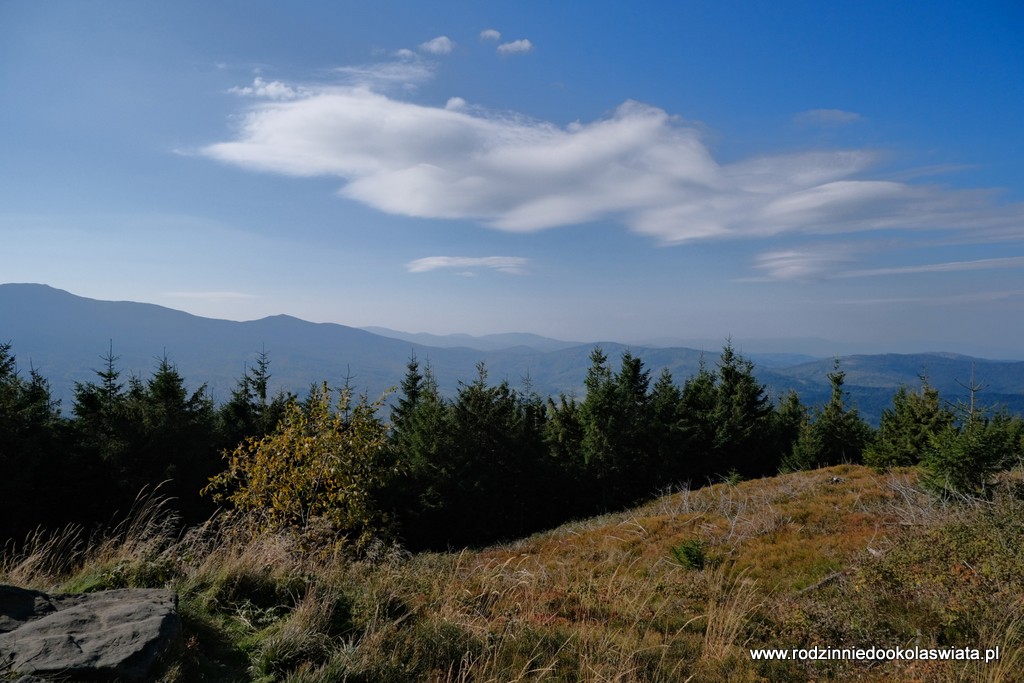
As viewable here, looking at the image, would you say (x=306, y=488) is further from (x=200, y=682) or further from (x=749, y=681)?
(x=749, y=681)

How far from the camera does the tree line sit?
11.2 m

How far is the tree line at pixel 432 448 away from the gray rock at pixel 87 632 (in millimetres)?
5526

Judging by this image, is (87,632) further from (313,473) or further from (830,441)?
(830,441)

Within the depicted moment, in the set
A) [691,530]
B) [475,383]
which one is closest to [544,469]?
[475,383]

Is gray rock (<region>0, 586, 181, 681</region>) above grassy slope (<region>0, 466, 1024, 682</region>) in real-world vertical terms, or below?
above

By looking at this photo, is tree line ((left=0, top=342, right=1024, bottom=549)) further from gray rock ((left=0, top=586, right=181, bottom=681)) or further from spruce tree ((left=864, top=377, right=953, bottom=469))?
gray rock ((left=0, top=586, right=181, bottom=681))

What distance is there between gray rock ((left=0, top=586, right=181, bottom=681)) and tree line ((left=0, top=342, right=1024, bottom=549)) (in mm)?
5526

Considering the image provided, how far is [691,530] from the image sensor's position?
15531mm

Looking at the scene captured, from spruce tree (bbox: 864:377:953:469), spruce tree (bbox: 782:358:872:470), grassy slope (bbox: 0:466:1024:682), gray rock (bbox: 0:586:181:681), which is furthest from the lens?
spruce tree (bbox: 782:358:872:470)

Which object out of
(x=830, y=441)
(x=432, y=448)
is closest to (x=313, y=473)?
(x=432, y=448)

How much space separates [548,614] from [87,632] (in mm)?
4405

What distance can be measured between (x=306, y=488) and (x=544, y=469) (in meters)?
25.4

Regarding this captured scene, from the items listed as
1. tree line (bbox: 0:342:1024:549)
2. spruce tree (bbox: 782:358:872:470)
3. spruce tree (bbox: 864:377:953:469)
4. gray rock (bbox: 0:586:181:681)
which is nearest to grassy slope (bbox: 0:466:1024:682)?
gray rock (bbox: 0:586:181:681)

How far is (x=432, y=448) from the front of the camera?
101 ft
